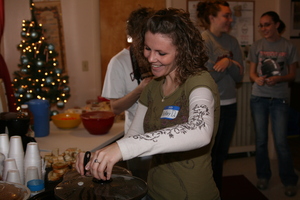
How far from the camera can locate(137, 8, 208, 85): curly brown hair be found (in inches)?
48.7

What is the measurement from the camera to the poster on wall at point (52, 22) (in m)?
4.23

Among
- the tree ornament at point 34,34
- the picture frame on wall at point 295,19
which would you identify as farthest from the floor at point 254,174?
the tree ornament at point 34,34

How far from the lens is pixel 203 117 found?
1043 mm

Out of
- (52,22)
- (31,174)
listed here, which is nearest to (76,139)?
(31,174)

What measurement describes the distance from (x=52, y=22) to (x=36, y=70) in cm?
72

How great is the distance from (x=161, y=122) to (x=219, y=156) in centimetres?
173

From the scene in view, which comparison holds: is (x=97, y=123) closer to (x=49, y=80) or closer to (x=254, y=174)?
A: (x=49, y=80)

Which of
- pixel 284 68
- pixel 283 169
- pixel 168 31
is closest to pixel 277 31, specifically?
pixel 284 68

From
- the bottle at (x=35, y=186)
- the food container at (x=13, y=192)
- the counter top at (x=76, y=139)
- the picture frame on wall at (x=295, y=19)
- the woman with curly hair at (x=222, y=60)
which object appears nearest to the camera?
the food container at (x=13, y=192)

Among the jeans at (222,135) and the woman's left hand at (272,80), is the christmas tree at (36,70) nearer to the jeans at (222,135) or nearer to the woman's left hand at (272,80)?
the jeans at (222,135)

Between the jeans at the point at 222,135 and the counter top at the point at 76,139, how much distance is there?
789mm

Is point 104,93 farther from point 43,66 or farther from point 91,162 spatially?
point 43,66

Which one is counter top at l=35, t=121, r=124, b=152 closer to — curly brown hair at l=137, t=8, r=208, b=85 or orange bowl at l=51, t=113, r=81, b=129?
orange bowl at l=51, t=113, r=81, b=129

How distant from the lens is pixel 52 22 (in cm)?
432
